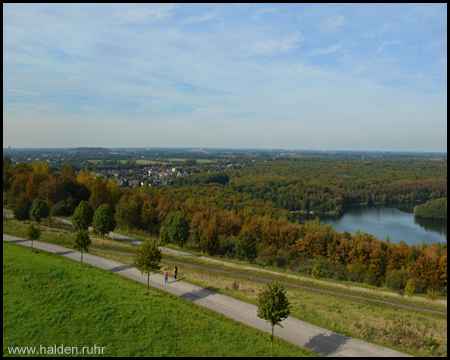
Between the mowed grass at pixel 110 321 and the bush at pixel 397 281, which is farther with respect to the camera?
the bush at pixel 397 281

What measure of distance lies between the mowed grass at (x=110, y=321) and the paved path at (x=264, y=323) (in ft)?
2.50

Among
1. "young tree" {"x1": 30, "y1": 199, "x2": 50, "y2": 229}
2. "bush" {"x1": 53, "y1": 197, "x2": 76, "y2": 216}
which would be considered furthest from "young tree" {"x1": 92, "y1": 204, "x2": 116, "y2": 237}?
"bush" {"x1": 53, "y1": 197, "x2": 76, "y2": 216}

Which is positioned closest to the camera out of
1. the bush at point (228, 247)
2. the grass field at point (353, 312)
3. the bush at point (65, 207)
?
the grass field at point (353, 312)

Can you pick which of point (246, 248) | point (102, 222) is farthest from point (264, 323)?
point (102, 222)

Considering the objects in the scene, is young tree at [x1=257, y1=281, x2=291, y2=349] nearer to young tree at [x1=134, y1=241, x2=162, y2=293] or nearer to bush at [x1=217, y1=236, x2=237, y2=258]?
young tree at [x1=134, y1=241, x2=162, y2=293]

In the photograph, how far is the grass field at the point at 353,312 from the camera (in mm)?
13867

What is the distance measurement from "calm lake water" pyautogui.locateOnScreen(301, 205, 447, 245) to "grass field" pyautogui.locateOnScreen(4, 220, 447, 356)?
1464 inches

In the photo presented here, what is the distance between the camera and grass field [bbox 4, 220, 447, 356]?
13867mm

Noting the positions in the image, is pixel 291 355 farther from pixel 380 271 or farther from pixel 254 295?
pixel 380 271

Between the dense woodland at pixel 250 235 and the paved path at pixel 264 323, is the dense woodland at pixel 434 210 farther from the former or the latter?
the paved path at pixel 264 323

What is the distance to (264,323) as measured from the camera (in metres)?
14.4

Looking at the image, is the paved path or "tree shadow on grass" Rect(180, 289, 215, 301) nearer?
the paved path

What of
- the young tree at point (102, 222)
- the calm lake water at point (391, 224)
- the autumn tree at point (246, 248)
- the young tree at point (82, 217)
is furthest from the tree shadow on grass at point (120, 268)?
the calm lake water at point (391, 224)

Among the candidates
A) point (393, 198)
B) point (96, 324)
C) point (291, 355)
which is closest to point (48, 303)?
point (96, 324)
